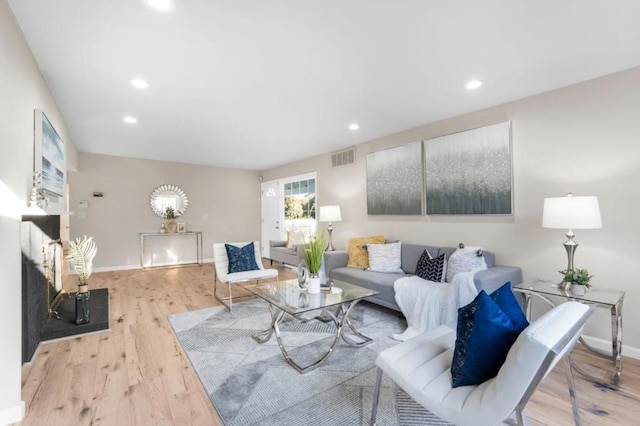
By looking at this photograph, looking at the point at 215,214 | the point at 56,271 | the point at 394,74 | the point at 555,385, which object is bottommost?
the point at 555,385

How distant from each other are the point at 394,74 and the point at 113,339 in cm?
352

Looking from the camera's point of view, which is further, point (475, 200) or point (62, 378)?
point (475, 200)

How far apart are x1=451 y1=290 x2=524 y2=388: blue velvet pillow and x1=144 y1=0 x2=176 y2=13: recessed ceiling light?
7.28 ft

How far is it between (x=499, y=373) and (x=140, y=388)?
2.18 m

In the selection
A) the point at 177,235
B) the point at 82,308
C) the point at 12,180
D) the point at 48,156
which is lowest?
the point at 82,308

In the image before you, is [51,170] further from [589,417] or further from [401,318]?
[589,417]

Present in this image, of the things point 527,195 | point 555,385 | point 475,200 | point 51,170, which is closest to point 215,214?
point 51,170

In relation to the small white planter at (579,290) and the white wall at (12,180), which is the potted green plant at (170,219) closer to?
the white wall at (12,180)

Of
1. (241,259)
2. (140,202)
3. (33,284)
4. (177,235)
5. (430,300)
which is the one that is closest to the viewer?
(33,284)

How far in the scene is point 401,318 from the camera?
3309 millimetres

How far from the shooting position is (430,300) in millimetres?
2791

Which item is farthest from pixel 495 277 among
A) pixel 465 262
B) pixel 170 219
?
pixel 170 219

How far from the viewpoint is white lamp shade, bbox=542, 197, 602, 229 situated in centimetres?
227

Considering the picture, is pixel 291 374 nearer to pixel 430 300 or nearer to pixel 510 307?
pixel 430 300
